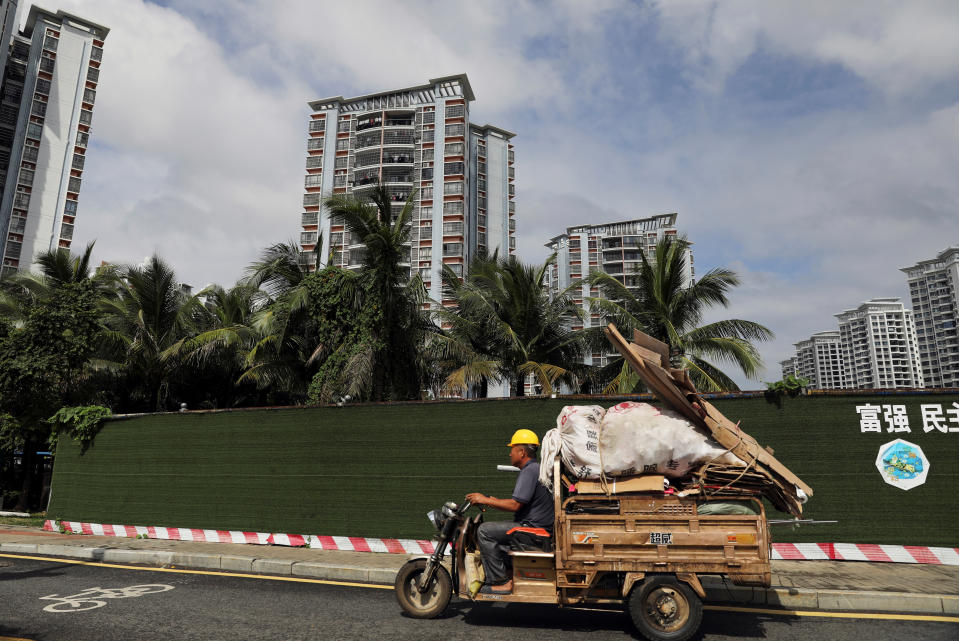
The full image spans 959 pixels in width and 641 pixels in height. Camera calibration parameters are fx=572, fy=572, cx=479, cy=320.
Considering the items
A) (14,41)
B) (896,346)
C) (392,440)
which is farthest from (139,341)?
(896,346)

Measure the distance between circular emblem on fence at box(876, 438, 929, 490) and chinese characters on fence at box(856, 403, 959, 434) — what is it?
227mm

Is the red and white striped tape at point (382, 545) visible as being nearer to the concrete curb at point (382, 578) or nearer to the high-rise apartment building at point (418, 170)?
the concrete curb at point (382, 578)

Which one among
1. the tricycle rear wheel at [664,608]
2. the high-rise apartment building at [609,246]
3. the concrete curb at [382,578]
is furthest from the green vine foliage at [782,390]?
the high-rise apartment building at [609,246]

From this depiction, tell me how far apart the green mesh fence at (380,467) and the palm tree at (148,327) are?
12.2 metres

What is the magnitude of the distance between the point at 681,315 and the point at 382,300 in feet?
31.3

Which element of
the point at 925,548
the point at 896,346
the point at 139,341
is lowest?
the point at 925,548

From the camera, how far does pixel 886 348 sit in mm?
183375

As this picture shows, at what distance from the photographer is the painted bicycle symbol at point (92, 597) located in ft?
19.9

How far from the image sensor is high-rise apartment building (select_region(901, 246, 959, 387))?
518 ft

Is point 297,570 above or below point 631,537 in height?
below

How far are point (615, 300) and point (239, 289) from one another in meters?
17.8

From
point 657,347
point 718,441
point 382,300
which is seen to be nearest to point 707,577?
point 718,441

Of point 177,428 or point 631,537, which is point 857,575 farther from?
point 177,428

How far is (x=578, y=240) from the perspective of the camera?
106m
